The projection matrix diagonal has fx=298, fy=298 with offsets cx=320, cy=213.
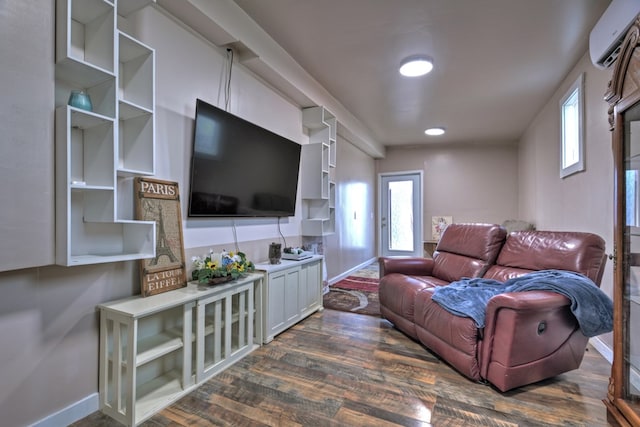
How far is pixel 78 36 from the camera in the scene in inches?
58.5

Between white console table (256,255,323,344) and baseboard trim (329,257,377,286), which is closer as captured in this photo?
white console table (256,255,323,344)

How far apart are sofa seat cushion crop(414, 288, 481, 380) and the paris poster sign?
1.69 meters

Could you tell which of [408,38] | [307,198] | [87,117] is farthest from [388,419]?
[408,38]

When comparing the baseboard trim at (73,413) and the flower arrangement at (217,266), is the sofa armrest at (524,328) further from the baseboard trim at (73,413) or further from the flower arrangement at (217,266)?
the baseboard trim at (73,413)

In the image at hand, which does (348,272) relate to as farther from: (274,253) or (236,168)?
(236,168)

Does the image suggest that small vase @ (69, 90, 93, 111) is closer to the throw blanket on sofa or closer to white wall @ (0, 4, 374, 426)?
white wall @ (0, 4, 374, 426)

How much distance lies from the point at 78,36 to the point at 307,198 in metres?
2.33

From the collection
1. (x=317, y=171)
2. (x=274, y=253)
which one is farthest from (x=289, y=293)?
(x=317, y=171)

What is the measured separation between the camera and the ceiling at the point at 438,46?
2047mm

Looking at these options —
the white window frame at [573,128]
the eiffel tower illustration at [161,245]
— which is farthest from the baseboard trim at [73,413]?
the white window frame at [573,128]

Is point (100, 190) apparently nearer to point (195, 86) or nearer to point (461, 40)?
point (195, 86)

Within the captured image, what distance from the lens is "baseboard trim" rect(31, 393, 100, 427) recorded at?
54.2 inches

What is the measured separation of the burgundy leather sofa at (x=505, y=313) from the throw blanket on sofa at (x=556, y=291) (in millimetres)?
49

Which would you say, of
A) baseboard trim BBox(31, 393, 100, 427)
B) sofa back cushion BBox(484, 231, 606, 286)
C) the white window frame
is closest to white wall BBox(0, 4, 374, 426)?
baseboard trim BBox(31, 393, 100, 427)
